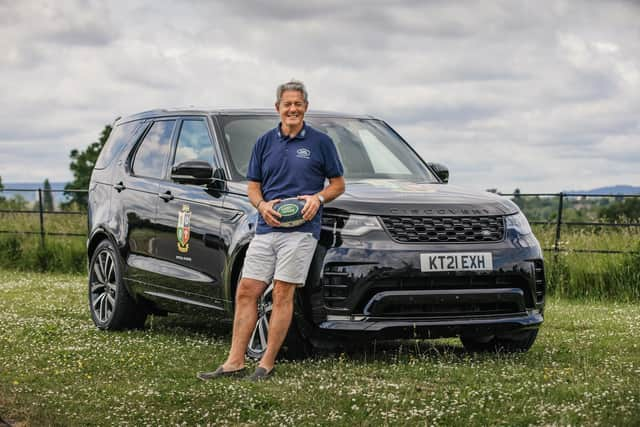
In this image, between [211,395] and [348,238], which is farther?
[348,238]

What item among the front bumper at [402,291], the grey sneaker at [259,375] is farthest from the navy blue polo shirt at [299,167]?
the grey sneaker at [259,375]

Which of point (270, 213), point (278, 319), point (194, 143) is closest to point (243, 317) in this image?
point (278, 319)

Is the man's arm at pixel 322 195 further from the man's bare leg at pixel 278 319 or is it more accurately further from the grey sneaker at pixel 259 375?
the grey sneaker at pixel 259 375

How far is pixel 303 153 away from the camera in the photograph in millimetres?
7367

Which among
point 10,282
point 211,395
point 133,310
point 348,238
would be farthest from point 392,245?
point 10,282

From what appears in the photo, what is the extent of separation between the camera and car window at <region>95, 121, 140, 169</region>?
1077 centimetres

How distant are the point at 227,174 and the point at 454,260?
207cm

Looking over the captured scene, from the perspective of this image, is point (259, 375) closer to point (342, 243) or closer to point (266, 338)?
point (266, 338)

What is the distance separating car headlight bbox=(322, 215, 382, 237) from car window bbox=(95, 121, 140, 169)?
3666mm

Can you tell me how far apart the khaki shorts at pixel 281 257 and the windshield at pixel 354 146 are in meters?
1.26

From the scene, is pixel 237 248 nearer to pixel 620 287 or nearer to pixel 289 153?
pixel 289 153

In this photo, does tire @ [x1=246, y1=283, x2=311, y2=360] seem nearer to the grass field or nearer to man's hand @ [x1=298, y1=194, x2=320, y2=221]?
the grass field

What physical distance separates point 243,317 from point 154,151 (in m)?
2.98

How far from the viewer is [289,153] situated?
738cm
